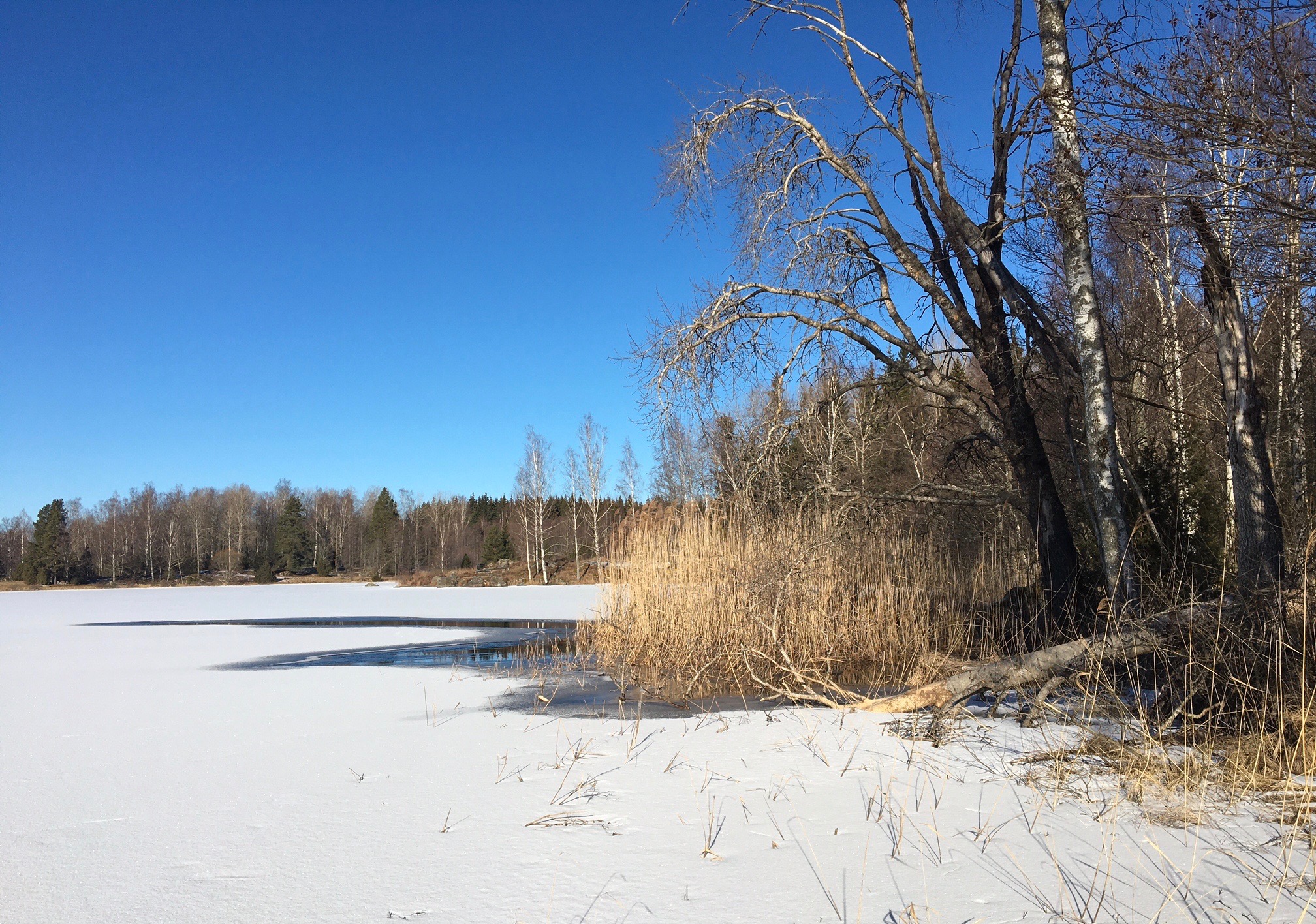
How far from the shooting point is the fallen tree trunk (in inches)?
150

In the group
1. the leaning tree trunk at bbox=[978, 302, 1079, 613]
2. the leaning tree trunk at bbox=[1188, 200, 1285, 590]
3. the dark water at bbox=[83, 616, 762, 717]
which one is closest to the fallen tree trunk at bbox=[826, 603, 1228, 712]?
the leaning tree trunk at bbox=[1188, 200, 1285, 590]

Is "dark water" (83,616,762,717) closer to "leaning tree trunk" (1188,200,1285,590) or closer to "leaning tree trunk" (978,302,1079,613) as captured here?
"leaning tree trunk" (978,302,1079,613)

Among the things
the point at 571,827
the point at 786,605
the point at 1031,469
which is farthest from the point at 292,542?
the point at 571,827

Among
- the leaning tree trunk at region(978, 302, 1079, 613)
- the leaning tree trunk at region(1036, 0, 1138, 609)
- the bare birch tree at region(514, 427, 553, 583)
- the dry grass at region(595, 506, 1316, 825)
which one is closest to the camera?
the dry grass at region(595, 506, 1316, 825)

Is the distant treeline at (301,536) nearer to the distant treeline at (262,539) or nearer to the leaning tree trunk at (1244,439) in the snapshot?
the distant treeline at (262,539)

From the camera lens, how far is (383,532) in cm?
4750

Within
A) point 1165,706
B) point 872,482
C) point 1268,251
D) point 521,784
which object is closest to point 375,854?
point 521,784

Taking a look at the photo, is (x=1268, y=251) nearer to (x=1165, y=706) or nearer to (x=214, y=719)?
(x=1165, y=706)

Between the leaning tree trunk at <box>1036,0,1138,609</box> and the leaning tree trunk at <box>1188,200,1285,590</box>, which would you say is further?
the leaning tree trunk at <box>1036,0,1138,609</box>

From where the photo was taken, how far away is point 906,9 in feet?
21.1

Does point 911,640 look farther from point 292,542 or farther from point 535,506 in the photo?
point 292,542

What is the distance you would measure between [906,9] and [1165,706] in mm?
5579

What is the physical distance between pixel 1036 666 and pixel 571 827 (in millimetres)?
2795

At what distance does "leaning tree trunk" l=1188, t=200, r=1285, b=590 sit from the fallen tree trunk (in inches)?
17.5
